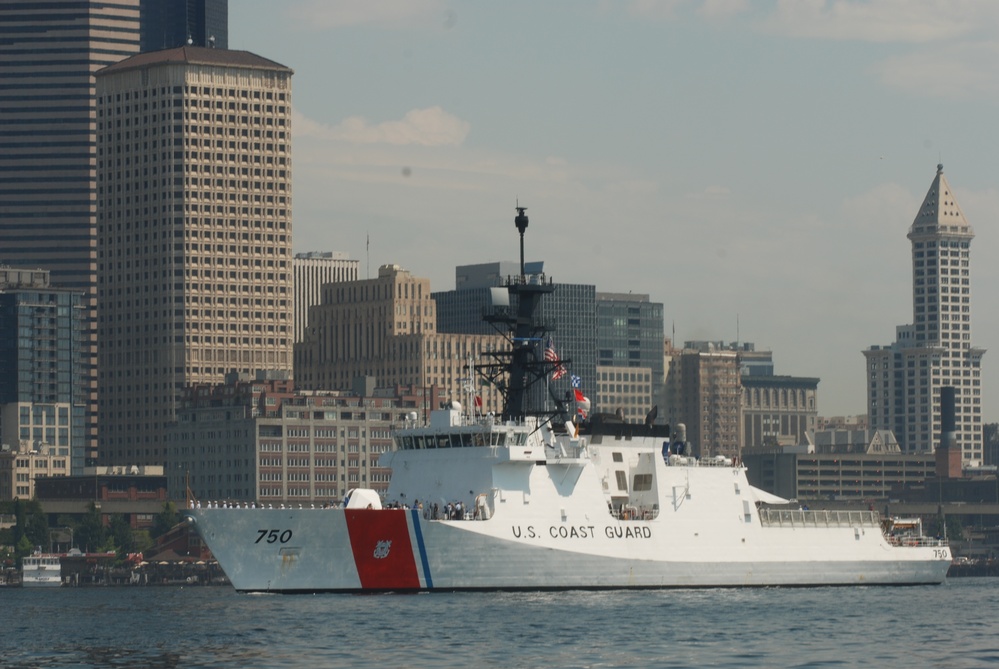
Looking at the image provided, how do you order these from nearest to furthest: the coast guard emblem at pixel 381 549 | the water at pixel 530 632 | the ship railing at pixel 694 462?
the water at pixel 530 632, the coast guard emblem at pixel 381 549, the ship railing at pixel 694 462

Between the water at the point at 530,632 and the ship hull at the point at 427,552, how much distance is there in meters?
1.07

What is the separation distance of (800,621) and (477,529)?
47.8 feet

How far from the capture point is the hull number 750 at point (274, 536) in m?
84.4

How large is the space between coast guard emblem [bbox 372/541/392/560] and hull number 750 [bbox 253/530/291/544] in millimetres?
3667

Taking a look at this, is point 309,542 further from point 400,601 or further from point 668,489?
point 668,489

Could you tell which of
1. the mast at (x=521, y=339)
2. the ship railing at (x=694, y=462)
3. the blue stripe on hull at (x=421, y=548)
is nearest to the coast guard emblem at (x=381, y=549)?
the blue stripe on hull at (x=421, y=548)

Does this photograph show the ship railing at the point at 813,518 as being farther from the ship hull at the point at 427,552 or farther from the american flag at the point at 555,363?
the american flag at the point at 555,363

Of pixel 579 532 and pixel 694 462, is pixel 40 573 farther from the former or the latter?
pixel 579 532

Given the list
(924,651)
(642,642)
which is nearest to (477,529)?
(642,642)

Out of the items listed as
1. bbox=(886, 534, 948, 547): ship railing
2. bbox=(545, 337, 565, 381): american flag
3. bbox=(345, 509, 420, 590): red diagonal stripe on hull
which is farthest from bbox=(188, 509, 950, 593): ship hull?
bbox=(886, 534, 948, 547): ship railing

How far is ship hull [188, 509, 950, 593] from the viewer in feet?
275

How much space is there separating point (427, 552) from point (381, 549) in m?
1.90

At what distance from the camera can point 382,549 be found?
8425 cm

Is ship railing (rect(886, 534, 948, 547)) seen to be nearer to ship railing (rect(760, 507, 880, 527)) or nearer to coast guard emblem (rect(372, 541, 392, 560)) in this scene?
ship railing (rect(760, 507, 880, 527))
